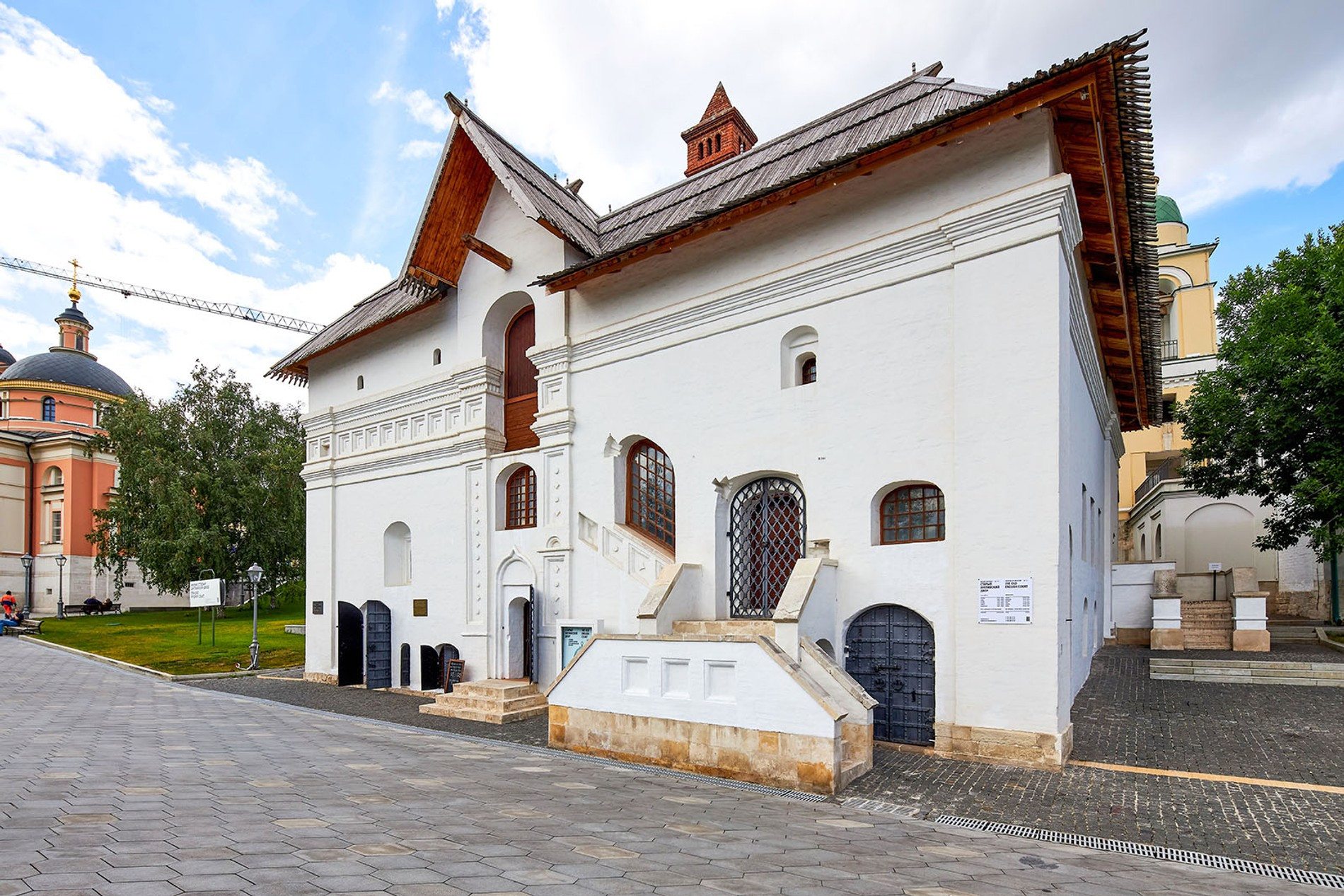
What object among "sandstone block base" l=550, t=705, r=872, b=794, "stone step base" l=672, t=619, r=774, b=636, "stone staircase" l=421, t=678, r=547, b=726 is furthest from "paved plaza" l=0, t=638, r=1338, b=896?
"stone staircase" l=421, t=678, r=547, b=726

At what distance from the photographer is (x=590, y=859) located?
5168 millimetres

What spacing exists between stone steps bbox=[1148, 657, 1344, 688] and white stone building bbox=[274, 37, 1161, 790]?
5.01 feet

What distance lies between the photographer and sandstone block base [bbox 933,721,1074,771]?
324 inches

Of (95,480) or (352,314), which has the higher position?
(352,314)

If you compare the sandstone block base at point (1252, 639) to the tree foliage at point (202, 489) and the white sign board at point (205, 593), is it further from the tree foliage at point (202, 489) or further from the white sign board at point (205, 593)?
the tree foliage at point (202, 489)

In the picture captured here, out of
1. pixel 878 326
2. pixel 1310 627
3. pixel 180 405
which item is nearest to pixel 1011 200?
pixel 878 326

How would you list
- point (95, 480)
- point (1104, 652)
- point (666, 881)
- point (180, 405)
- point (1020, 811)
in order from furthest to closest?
point (95, 480), point (180, 405), point (1104, 652), point (1020, 811), point (666, 881)

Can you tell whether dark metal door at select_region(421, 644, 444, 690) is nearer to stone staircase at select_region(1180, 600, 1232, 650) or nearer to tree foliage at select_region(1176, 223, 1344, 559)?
stone staircase at select_region(1180, 600, 1232, 650)

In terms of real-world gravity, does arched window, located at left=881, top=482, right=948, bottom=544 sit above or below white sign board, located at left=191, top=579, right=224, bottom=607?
above

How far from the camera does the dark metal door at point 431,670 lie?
52.7 feet

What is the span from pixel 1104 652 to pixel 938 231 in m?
11.8

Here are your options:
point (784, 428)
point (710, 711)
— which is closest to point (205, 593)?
point (784, 428)

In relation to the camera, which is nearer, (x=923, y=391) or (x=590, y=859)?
(x=590, y=859)

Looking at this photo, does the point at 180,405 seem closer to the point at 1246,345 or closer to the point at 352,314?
the point at 352,314
